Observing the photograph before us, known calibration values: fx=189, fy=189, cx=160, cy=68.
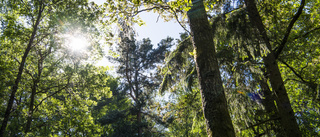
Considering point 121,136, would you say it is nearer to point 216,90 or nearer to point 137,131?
point 137,131

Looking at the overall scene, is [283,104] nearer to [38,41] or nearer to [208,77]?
[208,77]

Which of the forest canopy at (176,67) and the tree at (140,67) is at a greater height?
the tree at (140,67)

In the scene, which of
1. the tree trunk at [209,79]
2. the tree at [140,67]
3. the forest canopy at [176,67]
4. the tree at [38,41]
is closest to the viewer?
the tree trunk at [209,79]

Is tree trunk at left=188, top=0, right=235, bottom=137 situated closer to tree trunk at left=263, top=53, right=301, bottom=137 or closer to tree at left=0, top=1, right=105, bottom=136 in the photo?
tree trunk at left=263, top=53, right=301, bottom=137

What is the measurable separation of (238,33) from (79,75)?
30.3 feet

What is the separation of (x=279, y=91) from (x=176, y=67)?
2.66 metres

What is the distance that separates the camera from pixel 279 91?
15.5 ft

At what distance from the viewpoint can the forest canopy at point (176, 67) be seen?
4.37 meters

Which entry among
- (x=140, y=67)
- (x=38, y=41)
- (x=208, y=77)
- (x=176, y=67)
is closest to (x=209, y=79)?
(x=208, y=77)

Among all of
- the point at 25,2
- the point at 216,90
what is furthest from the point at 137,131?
the point at 216,90

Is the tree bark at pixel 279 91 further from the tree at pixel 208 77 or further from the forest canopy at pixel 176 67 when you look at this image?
the tree at pixel 208 77

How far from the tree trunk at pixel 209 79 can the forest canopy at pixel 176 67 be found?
0.05 feet

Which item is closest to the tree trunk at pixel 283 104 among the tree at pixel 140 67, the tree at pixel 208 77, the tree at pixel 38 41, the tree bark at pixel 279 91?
the tree bark at pixel 279 91

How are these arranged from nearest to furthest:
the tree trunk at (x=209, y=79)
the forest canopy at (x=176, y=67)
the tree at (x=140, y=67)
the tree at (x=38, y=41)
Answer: the tree trunk at (x=209, y=79) → the forest canopy at (x=176, y=67) → the tree at (x=38, y=41) → the tree at (x=140, y=67)
